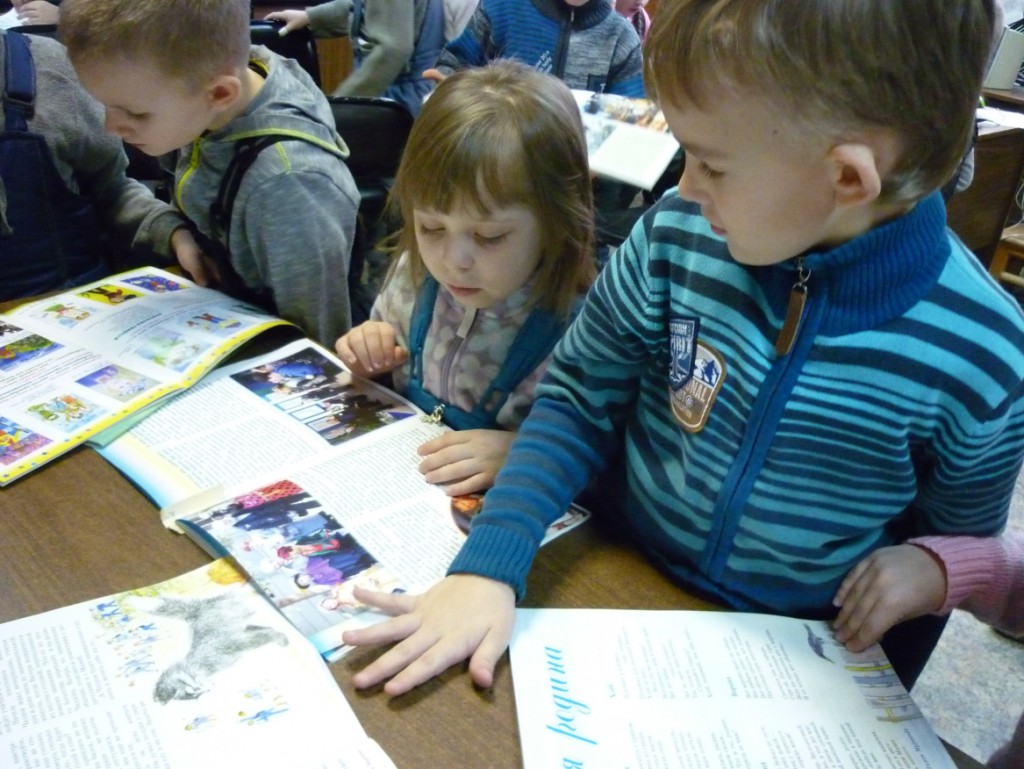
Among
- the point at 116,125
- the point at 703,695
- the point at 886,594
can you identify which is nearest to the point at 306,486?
the point at 703,695

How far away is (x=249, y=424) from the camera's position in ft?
2.93

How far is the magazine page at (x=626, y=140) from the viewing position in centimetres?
174

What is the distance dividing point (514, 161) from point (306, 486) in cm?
39

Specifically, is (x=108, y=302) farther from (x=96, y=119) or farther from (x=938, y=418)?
(x=938, y=418)

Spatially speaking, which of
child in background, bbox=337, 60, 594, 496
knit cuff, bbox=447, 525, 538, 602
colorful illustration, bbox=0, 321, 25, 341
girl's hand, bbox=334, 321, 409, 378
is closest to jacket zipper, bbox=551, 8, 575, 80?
child in background, bbox=337, 60, 594, 496

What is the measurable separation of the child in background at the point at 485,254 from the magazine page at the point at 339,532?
0.14ft

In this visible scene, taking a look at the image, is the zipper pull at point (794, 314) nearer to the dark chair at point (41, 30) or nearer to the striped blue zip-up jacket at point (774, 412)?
the striped blue zip-up jacket at point (774, 412)

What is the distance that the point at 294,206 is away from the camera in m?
1.16

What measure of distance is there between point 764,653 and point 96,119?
1191 millimetres

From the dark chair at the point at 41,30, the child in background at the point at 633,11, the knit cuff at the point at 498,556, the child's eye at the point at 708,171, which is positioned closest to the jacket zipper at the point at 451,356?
the knit cuff at the point at 498,556

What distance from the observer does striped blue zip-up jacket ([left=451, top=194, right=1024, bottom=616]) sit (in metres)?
0.62

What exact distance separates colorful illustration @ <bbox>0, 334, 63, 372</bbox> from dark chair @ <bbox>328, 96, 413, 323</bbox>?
634 millimetres

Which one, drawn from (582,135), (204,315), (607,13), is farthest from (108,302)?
(607,13)

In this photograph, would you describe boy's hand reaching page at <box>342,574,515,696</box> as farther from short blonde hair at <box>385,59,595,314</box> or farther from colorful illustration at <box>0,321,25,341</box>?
colorful illustration at <box>0,321,25,341</box>
